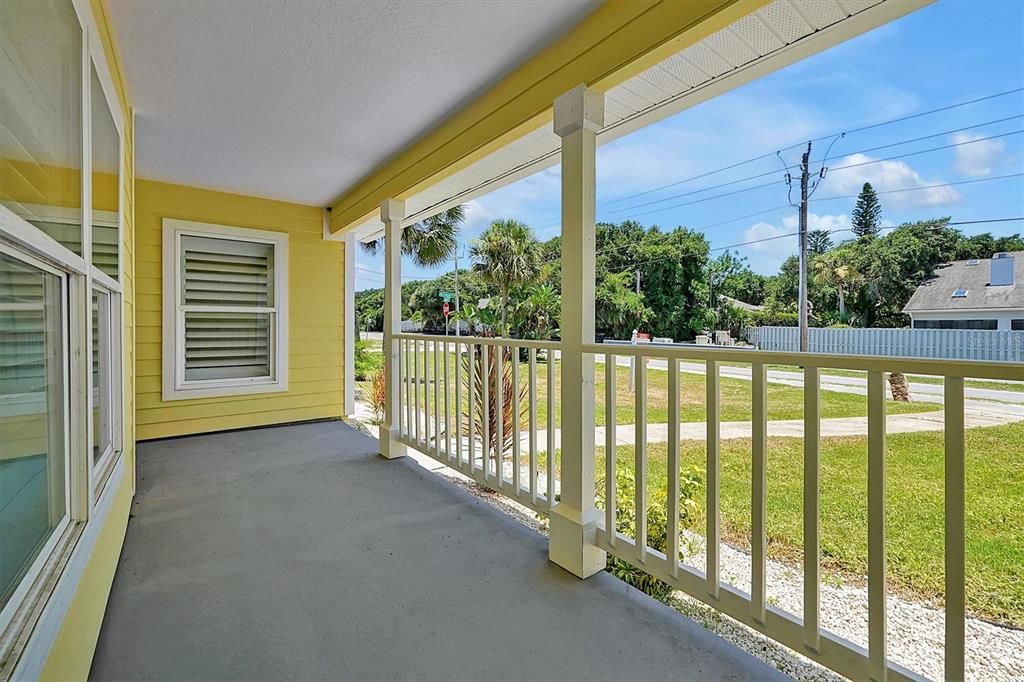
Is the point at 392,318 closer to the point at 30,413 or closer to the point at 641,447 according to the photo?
the point at 641,447

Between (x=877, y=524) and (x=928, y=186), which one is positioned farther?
(x=928, y=186)

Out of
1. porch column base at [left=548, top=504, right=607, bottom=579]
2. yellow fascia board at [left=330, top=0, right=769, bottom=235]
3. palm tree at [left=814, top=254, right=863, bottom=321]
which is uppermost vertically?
yellow fascia board at [left=330, top=0, right=769, bottom=235]

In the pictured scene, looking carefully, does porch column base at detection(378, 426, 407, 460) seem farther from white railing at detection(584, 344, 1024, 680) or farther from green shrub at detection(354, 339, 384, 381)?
green shrub at detection(354, 339, 384, 381)

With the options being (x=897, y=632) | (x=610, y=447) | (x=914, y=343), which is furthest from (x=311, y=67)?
(x=897, y=632)

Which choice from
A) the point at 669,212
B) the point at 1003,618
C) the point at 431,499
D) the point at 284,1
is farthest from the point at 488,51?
the point at 669,212

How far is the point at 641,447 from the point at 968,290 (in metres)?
1.08

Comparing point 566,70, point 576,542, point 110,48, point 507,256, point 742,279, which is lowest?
point 576,542

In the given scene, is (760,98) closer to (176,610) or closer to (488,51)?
(488,51)

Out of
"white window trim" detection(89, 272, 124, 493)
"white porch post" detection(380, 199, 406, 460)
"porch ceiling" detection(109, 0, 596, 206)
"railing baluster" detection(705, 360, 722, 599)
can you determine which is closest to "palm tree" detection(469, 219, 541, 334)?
"white porch post" detection(380, 199, 406, 460)

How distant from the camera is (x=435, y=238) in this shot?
9445 mm

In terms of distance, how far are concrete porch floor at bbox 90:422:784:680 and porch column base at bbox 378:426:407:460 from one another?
726 millimetres

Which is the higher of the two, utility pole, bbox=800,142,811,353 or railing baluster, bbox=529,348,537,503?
utility pole, bbox=800,142,811,353

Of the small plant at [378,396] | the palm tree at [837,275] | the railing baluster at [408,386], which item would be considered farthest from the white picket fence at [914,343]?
the small plant at [378,396]

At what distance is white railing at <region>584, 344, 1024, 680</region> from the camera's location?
1.08 meters
